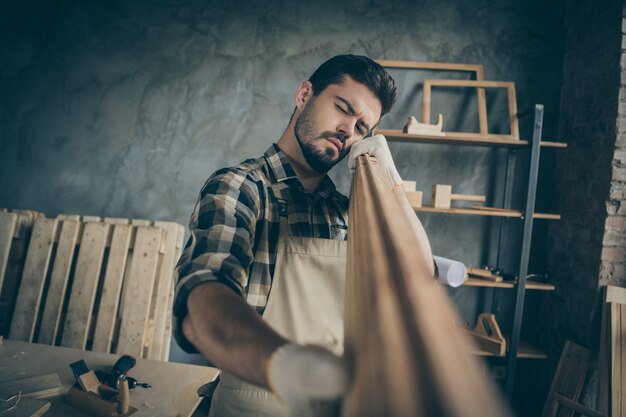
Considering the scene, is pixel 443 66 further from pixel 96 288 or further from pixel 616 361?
pixel 96 288

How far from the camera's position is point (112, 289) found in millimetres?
2791

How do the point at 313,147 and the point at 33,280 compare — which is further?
the point at 33,280

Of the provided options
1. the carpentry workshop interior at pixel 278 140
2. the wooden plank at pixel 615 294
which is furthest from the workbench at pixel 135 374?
the wooden plank at pixel 615 294

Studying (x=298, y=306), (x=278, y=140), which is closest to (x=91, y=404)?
(x=298, y=306)

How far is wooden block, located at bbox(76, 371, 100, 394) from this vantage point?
1509 mm

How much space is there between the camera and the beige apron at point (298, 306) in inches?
40.7

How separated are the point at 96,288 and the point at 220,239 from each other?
251 cm

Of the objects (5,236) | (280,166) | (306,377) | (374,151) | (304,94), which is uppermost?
(304,94)

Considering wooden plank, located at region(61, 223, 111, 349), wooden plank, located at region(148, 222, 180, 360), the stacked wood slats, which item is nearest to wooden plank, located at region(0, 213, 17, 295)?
the stacked wood slats

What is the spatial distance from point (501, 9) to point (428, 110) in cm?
107

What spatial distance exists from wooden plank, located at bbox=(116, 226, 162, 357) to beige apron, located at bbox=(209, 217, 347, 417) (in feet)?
6.13

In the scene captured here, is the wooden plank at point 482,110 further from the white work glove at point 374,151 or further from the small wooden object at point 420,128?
the white work glove at point 374,151

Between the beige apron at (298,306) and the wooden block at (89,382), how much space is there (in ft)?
2.34

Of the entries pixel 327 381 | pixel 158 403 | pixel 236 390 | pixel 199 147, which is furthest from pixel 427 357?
pixel 199 147
